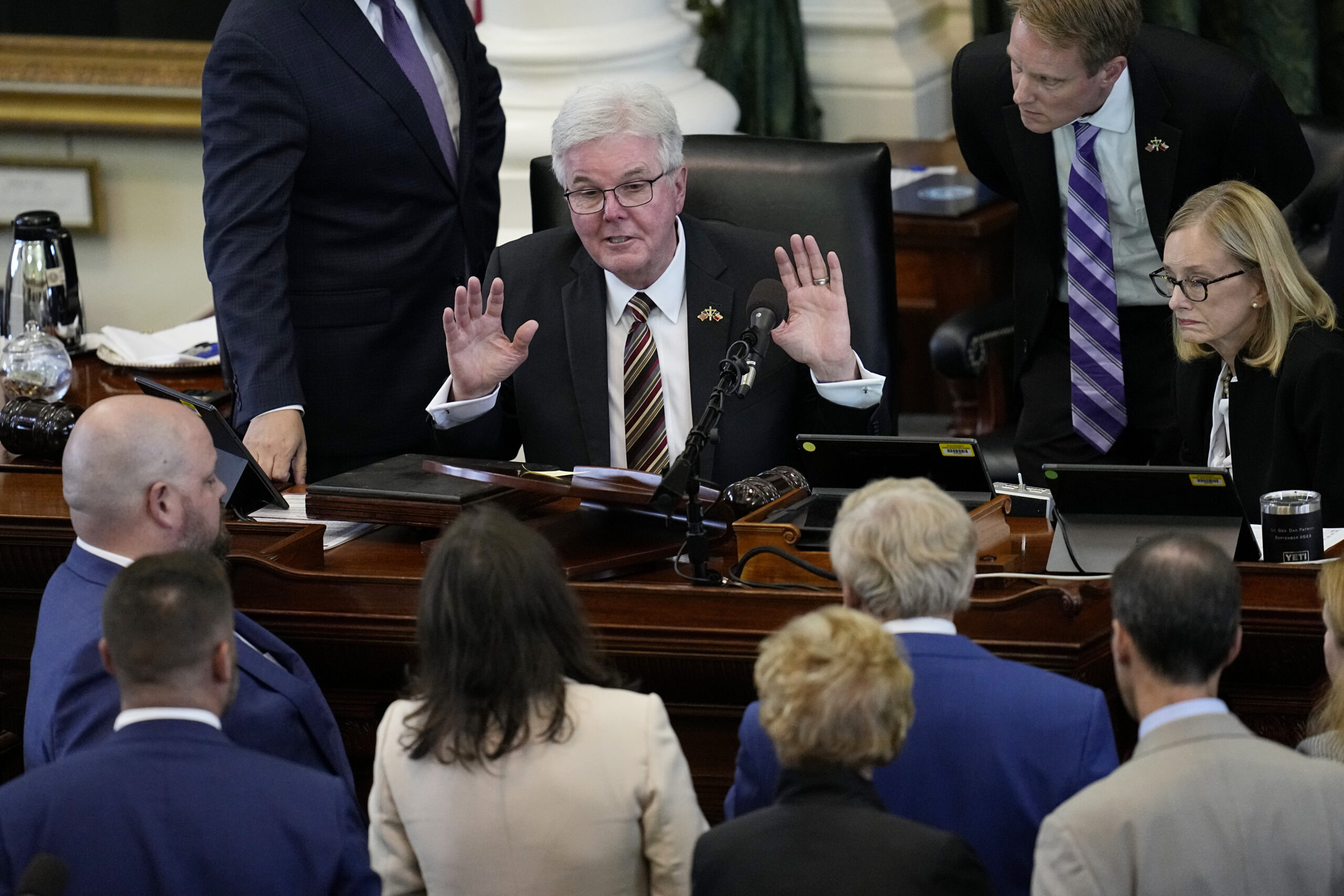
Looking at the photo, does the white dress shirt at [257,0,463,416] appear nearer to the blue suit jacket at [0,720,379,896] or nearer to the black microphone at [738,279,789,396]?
the black microphone at [738,279,789,396]

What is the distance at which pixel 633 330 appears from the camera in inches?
132

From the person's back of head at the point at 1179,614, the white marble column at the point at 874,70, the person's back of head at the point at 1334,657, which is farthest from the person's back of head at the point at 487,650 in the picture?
the white marble column at the point at 874,70

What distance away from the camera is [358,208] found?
359 centimetres

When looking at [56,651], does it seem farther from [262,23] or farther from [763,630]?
[262,23]

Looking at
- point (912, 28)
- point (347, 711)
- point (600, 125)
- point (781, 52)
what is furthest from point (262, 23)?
point (912, 28)

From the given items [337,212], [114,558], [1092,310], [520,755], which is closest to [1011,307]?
[1092,310]

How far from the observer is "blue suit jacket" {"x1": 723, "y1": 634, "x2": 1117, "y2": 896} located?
1979mm

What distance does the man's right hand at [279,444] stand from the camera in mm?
3266

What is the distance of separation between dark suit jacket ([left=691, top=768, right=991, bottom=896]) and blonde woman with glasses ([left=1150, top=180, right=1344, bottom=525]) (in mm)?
1552

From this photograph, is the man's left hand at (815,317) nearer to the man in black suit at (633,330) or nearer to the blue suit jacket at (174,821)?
the man in black suit at (633,330)

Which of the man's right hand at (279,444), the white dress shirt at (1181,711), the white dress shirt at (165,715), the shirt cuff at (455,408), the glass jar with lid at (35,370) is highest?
the glass jar with lid at (35,370)

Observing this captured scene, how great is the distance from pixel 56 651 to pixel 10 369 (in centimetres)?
144

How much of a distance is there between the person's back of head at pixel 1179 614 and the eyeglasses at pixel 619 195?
58.6 inches

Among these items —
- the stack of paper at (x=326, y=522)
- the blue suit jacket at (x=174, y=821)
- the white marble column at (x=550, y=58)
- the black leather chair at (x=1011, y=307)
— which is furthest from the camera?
the white marble column at (x=550, y=58)
